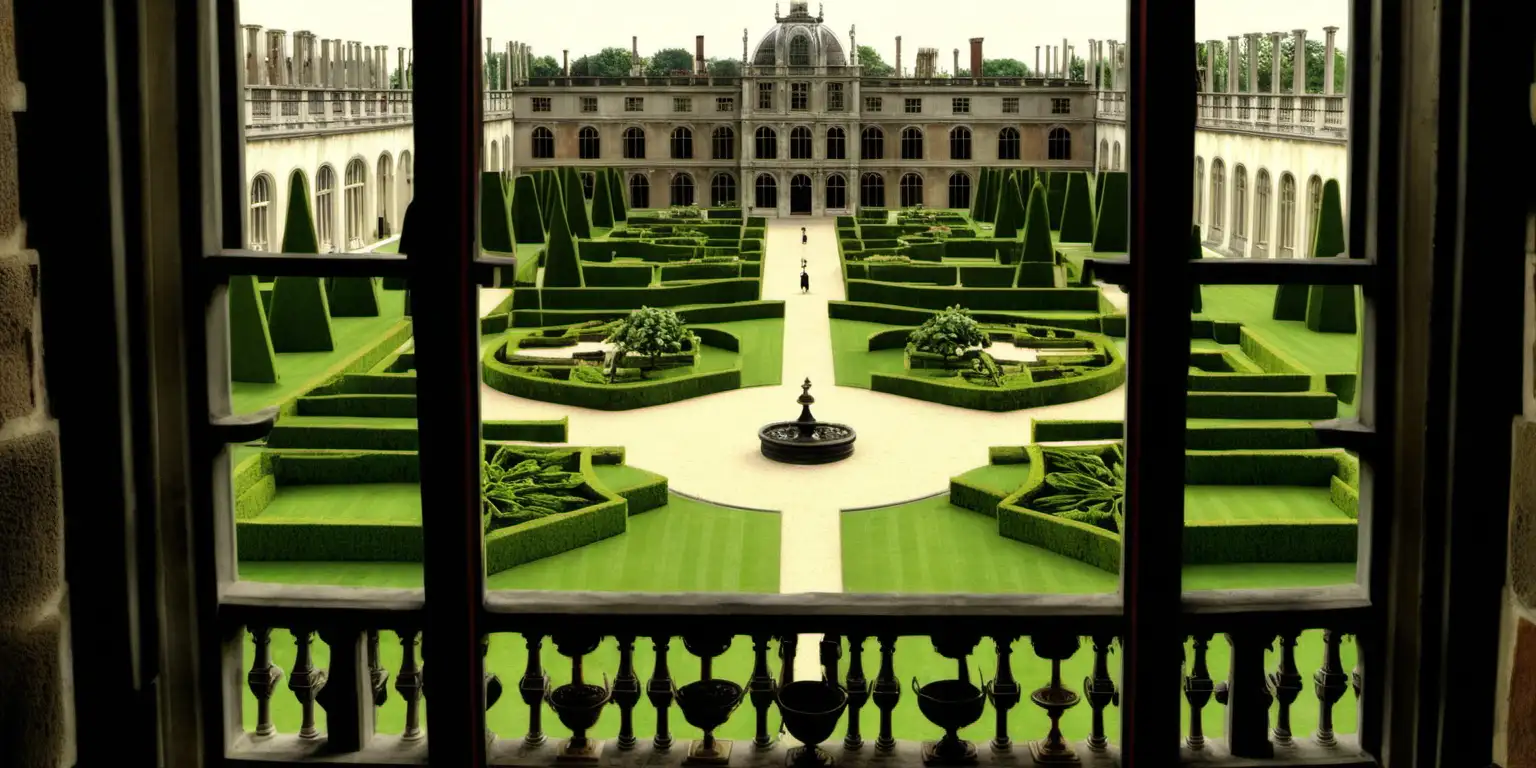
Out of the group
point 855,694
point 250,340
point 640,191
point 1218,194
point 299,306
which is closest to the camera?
point 855,694

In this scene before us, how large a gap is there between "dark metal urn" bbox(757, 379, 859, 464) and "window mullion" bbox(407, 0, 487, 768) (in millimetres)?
12680

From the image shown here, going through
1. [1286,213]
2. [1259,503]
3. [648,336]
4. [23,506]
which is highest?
[1286,213]

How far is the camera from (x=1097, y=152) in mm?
58031

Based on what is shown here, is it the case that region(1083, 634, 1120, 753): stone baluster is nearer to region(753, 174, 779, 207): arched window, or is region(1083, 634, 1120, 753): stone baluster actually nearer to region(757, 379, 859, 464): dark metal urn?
region(757, 379, 859, 464): dark metal urn

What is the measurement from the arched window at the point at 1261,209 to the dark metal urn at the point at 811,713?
33408 mm

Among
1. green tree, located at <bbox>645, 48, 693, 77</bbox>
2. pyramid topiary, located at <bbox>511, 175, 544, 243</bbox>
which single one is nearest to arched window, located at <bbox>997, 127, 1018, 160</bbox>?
pyramid topiary, located at <bbox>511, 175, 544, 243</bbox>

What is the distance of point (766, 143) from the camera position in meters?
56.6

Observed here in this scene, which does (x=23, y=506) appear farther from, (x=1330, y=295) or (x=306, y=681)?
(x=1330, y=295)

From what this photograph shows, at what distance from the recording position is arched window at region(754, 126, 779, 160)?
5653cm

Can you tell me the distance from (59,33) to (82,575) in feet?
3.71

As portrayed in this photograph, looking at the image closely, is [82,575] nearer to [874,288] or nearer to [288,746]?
[288,746]

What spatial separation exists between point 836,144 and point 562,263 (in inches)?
1141

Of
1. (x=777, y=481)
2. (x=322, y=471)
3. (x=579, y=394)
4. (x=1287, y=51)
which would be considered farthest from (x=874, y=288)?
(x=1287, y=51)

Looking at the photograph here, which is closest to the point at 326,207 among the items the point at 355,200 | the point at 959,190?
the point at 355,200
